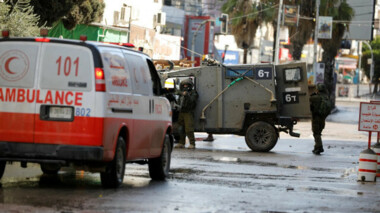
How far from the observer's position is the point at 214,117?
23922mm

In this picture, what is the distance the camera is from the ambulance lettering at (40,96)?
1129 cm

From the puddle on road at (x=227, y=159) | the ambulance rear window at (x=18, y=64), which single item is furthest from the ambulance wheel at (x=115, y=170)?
the puddle on road at (x=227, y=159)

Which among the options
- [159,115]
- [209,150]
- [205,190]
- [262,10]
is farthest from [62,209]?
[262,10]

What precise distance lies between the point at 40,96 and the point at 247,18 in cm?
4902

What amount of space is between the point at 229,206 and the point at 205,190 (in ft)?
5.93

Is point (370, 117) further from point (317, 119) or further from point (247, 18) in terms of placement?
point (247, 18)

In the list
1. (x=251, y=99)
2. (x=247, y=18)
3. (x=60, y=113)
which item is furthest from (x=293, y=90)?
(x=247, y=18)

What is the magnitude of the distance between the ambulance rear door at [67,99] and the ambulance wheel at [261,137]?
1271 centimetres

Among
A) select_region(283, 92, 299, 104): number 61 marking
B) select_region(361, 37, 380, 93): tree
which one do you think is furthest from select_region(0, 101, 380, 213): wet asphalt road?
select_region(361, 37, 380, 93): tree

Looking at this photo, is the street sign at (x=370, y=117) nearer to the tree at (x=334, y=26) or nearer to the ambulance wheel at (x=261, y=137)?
the ambulance wheel at (x=261, y=137)

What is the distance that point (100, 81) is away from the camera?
445 inches

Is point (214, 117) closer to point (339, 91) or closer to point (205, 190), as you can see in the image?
point (205, 190)

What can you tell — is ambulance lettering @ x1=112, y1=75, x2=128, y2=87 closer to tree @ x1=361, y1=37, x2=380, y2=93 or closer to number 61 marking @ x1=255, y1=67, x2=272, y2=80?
number 61 marking @ x1=255, y1=67, x2=272, y2=80

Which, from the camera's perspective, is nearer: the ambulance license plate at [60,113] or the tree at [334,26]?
the ambulance license plate at [60,113]
